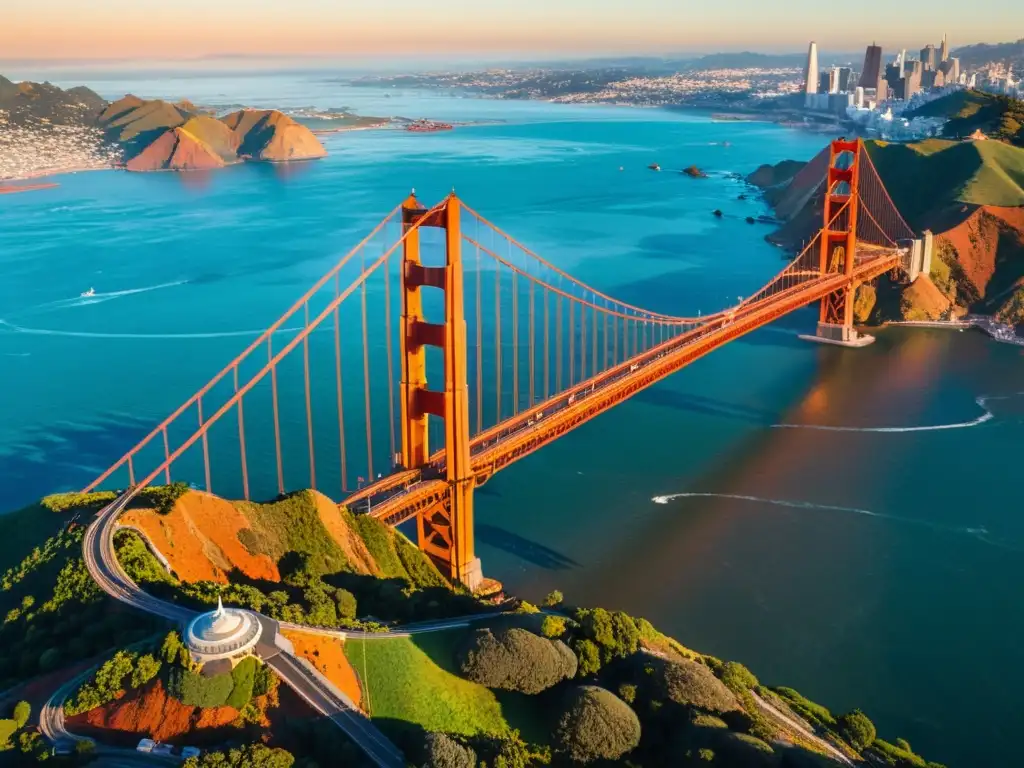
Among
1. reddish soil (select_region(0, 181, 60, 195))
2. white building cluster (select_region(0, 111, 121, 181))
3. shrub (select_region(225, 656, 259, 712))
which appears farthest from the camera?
white building cluster (select_region(0, 111, 121, 181))

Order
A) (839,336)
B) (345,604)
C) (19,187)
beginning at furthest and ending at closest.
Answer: (19,187)
(839,336)
(345,604)

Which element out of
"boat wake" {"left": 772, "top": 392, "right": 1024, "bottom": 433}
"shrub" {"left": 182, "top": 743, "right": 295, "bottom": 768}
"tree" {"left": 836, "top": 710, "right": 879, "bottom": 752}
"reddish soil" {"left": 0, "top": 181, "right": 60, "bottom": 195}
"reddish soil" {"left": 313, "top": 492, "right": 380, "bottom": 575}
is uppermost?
"shrub" {"left": 182, "top": 743, "right": 295, "bottom": 768}

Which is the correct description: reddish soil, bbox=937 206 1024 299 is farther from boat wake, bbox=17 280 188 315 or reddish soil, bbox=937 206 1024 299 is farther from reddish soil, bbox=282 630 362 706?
reddish soil, bbox=282 630 362 706

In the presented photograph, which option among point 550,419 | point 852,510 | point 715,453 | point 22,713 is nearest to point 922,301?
point 715,453

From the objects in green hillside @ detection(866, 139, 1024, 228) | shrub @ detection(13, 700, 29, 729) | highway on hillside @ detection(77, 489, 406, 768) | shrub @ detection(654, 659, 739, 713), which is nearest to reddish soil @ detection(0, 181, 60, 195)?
green hillside @ detection(866, 139, 1024, 228)

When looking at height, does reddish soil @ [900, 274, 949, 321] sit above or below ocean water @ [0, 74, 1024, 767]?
above

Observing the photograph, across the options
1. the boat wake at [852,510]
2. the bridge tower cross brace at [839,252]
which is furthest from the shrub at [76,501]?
the bridge tower cross brace at [839,252]

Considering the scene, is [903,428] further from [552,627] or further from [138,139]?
[138,139]
